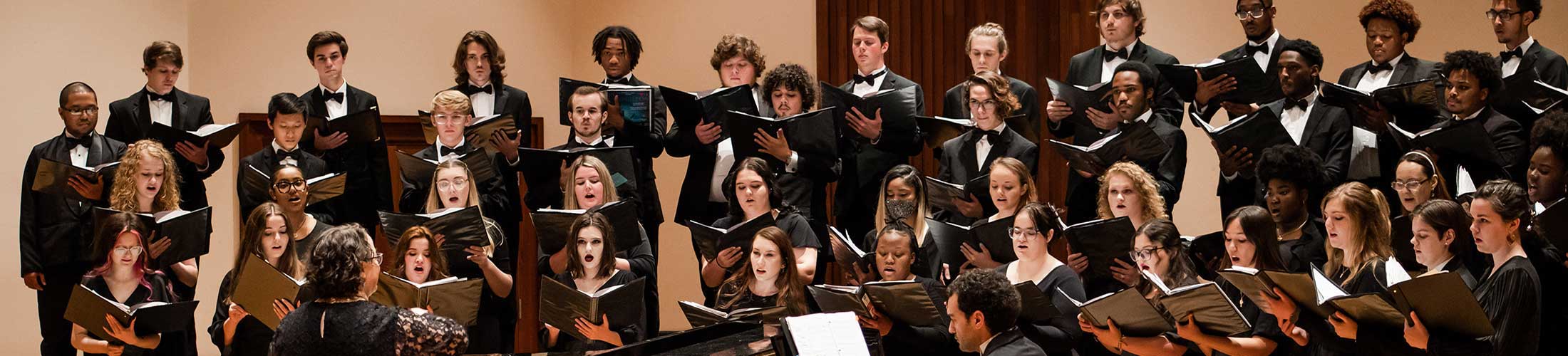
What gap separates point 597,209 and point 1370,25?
104 inches

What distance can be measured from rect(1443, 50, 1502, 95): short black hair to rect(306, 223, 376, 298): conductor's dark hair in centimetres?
320

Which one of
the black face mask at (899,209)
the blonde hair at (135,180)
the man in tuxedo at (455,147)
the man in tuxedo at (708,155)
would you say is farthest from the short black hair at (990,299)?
the blonde hair at (135,180)

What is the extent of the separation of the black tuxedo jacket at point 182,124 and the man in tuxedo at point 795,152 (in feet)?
7.21

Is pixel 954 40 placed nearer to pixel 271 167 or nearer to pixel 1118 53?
pixel 1118 53

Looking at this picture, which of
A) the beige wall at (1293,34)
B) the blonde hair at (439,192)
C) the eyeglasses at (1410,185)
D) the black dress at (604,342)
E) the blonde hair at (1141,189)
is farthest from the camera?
the beige wall at (1293,34)

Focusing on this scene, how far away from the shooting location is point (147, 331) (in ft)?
15.7

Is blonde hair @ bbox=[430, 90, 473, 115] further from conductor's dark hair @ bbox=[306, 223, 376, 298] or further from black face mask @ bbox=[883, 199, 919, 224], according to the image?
conductor's dark hair @ bbox=[306, 223, 376, 298]

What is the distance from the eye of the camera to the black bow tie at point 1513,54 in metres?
4.91

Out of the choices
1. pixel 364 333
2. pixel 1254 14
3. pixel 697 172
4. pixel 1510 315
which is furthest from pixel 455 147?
pixel 1510 315

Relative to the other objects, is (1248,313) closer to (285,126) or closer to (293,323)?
(293,323)

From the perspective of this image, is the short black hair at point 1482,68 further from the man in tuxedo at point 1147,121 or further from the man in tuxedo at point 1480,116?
Result: the man in tuxedo at point 1147,121

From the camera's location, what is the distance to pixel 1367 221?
4055mm

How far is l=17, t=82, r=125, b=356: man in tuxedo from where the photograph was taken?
5594 mm

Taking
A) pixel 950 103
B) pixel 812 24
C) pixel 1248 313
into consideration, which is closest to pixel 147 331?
pixel 950 103
